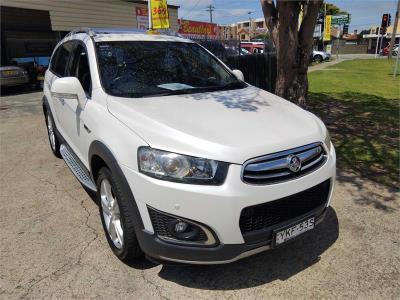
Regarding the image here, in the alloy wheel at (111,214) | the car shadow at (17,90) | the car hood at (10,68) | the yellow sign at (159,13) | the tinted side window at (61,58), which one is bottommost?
the car shadow at (17,90)

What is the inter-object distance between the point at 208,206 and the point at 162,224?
356mm

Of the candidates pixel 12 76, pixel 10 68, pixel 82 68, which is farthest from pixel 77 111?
pixel 10 68

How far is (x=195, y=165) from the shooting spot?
7.84 feet

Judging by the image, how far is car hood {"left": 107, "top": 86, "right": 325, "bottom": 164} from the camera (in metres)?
2.43

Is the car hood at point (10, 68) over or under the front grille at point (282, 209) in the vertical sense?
over

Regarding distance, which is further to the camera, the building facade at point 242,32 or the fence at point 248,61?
the building facade at point 242,32

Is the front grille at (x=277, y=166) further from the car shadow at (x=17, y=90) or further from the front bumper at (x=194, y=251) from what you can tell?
the car shadow at (x=17, y=90)

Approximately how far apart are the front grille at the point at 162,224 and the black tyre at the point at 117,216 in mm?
181

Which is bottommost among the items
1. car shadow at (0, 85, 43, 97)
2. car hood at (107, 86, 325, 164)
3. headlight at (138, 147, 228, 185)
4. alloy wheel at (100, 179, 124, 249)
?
car shadow at (0, 85, 43, 97)

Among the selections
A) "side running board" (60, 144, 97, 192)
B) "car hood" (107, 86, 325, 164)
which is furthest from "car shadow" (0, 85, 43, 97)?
"car hood" (107, 86, 325, 164)

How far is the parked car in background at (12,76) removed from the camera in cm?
1366

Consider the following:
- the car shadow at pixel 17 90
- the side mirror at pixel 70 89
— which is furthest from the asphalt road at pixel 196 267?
the car shadow at pixel 17 90

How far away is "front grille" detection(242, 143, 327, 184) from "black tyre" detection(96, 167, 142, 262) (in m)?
0.87

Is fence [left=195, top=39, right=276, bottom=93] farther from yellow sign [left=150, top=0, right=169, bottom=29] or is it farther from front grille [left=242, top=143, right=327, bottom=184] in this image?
front grille [left=242, top=143, right=327, bottom=184]
